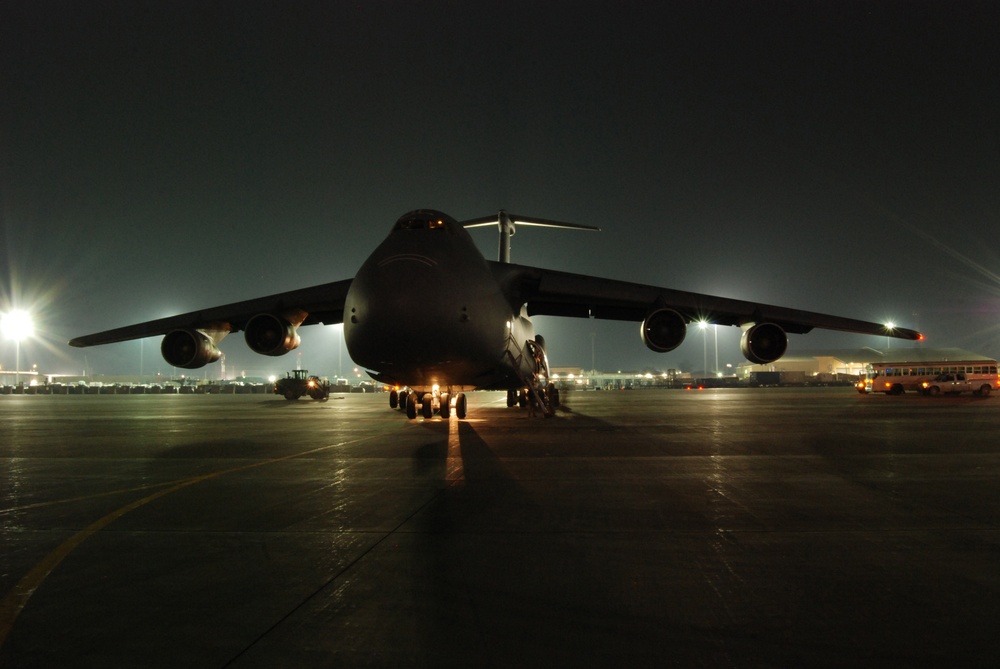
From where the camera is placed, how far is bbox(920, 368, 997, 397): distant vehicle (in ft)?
120

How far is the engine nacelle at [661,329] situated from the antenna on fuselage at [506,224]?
8842 mm

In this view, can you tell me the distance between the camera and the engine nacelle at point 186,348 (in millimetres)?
16953

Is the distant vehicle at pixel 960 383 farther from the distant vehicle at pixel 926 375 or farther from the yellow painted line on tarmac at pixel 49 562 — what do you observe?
the yellow painted line on tarmac at pixel 49 562

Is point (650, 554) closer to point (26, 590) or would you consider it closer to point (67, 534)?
point (26, 590)

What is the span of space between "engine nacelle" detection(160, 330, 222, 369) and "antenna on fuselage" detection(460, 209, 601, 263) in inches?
414

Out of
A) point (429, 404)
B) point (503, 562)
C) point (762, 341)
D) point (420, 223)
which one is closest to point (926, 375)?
point (762, 341)

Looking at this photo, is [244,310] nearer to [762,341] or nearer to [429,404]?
[429,404]

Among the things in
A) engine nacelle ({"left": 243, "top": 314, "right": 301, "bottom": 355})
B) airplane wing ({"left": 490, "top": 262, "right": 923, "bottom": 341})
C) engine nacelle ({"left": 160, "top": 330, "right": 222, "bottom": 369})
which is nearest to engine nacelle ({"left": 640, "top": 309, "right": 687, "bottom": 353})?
airplane wing ({"left": 490, "top": 262, "right": 923, "bottom": 341})

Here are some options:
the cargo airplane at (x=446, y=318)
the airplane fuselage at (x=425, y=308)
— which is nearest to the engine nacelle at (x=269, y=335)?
the cargo airplane at (x=446, y=318)

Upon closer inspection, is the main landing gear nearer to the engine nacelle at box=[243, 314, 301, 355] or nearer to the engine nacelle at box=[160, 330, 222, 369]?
the engine nacelle at box=[243, 314, 301, 355]

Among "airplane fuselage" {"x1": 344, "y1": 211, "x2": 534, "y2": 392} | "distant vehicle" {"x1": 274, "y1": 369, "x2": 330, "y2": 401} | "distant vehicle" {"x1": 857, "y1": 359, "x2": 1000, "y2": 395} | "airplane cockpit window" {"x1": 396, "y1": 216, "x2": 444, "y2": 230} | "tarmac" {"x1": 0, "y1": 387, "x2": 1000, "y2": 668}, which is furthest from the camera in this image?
"distant vehicle" {"x1": 274, "y1": 369, "x2": 330, "y2": 401}

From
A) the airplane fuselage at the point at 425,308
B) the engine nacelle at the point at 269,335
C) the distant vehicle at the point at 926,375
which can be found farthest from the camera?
the distant vehicle at the point at 926,375

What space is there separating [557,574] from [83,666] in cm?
243

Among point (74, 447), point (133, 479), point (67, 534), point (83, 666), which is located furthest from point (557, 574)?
point (74, 447)
